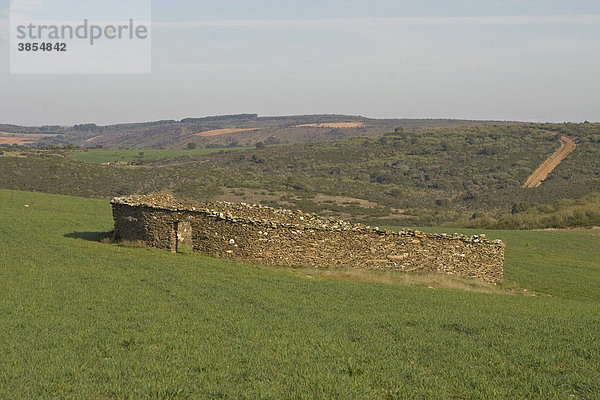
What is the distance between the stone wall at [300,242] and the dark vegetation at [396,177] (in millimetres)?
29737

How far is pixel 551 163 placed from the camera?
290 feet

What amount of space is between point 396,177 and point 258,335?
80624 mm

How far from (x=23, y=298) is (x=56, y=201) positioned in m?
26.5

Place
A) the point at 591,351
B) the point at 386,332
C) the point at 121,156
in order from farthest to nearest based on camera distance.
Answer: the point at 121,156, the point at 386,332, the point at 591,351

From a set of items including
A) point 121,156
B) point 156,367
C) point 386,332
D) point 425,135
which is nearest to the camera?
point 156,367

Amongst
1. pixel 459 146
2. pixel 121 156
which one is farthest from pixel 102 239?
pixel 459 146

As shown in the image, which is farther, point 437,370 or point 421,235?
point 421,235

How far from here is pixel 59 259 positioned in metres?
17.3

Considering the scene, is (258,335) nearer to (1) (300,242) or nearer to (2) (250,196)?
(1) (300,242)

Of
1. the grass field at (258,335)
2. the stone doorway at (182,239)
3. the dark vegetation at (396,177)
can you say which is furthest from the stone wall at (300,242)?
the dark vegetation at (396,177)

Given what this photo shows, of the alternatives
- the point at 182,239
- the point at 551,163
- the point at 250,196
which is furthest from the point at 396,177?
the point at 182,239

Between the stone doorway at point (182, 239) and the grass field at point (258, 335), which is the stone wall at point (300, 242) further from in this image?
the grass field at point (258, 335)

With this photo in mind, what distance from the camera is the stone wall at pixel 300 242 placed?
19.5 metres

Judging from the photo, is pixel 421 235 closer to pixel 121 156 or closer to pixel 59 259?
pixel 59 259
